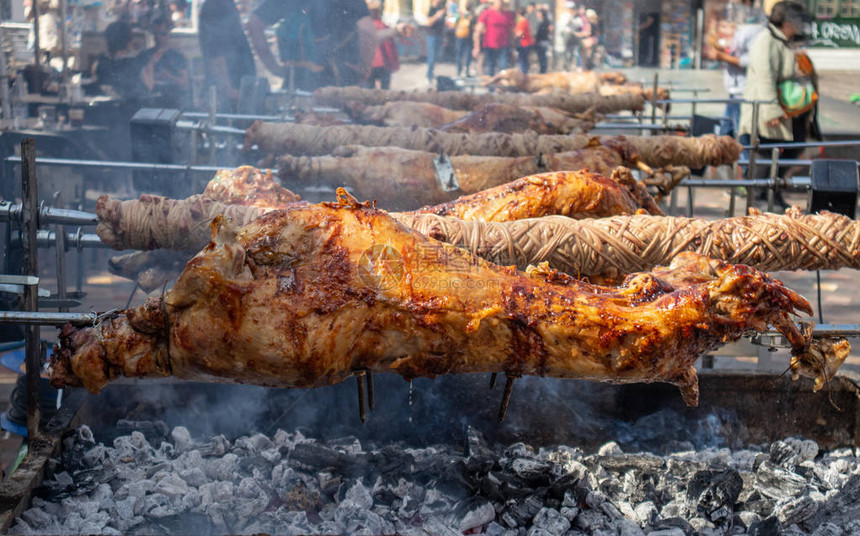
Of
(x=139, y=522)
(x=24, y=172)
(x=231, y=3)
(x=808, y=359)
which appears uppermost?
(x=231, y=3)

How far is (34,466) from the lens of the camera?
315 cm

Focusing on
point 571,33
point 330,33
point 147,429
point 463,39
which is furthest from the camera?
point 571,33

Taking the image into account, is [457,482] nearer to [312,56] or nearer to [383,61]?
[312,56]

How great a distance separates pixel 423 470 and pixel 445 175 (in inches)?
77.6

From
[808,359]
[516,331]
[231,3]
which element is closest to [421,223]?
[516,331]

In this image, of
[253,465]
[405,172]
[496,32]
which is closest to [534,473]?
[253,465]

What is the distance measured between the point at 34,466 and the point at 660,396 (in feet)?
9.61

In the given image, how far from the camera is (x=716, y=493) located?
3.39m

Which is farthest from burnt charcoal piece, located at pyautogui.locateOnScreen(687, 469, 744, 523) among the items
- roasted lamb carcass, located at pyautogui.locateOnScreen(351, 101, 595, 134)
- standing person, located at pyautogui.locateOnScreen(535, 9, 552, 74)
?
standing person, located at pyautogui.locateOnScreen(535, 9, 552, 74)

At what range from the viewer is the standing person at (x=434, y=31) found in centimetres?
1784

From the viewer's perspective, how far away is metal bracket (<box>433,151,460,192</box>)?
481 centimetres

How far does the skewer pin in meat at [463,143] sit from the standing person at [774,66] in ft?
11.4

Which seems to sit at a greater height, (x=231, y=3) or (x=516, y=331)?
(x=231, y=3)

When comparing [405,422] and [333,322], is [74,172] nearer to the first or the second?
[405,422]
